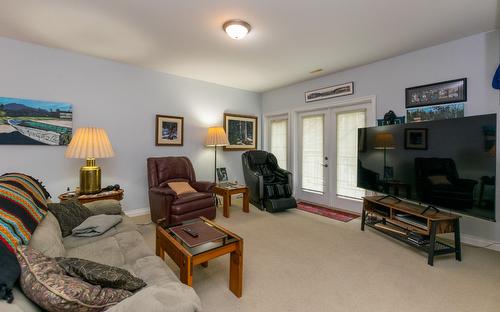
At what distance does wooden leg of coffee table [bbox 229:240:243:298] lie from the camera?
5.91ft

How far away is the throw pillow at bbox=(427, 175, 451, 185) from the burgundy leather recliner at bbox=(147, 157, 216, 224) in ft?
8.88

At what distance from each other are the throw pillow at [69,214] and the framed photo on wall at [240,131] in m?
3.03

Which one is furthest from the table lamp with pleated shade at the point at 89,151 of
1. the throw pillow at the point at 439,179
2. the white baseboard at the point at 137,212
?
the throw pillow at the point at 439,179

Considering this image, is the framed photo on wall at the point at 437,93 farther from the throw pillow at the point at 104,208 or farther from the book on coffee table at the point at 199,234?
the throw pillow at the point at 104,208

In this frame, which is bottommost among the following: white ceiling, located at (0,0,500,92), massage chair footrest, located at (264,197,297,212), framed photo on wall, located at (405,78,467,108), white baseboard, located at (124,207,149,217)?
white baseboard, located at (124,207,149,217)

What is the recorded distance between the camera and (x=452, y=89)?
9.36ft

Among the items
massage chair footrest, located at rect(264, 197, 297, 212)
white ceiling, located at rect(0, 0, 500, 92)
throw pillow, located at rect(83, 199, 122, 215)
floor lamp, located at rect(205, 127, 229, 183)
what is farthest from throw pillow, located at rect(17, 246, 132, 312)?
floor lamp, located at rect(205, 127, 229, 183)

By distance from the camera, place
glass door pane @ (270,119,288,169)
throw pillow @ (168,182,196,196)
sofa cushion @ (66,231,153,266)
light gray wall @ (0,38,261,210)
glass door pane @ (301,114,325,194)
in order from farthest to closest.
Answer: glass door pane @ (270,119,288,169) → glass door pane @ (301,114,325,194) → throw pillow @ (168,182,196,196) → light gray wall @ (0,38,261,210) → sofa cushion @ (66,231,153,266)

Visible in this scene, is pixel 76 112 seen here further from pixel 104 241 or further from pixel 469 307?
pixel 469 307

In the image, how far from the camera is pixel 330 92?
164 inches

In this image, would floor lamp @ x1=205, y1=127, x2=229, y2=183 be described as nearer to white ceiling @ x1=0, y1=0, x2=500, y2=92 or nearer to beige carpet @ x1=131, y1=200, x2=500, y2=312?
white ceiling @ x1=0, y1=0, x2=500, y2=92

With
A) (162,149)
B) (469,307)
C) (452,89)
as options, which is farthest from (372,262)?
(162,149)

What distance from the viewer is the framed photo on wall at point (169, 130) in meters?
4.03

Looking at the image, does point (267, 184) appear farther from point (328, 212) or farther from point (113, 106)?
point (113, 106)
